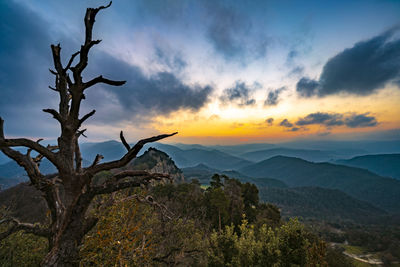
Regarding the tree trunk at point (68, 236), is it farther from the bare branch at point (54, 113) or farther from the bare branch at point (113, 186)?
the bare branch at point (54, 113)

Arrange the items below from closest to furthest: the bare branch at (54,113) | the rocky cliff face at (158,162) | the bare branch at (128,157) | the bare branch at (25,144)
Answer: the bare branch at (25,144), the bare branch at (128,157), the bare branch at (54,113), the rocky cliff face at (158,162)

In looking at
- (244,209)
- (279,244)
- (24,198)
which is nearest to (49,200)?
(279,244)

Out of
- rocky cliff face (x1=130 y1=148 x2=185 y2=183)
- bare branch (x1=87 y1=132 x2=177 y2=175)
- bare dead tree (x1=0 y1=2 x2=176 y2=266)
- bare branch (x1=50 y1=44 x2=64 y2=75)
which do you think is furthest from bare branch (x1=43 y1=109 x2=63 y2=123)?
rocky cliff face (x1=130 y1=148 x2=185 y2=183)

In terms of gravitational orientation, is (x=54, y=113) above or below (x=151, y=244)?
above

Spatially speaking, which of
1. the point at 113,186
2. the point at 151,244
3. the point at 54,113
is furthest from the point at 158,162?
the point at 54,113

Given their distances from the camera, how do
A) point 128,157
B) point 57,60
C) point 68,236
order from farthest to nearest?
point 57,60 → point 128,157 → point 68,236

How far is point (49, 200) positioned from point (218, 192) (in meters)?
45.8

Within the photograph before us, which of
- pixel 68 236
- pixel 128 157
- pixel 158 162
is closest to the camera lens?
pixel 68 236

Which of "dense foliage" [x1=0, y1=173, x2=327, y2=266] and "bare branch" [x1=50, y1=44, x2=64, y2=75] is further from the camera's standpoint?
"dense foliage" [x1=0, y1=173, x2=327, y2=266]

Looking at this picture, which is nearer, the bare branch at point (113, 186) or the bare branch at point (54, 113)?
the bare branch at point (54, 113)

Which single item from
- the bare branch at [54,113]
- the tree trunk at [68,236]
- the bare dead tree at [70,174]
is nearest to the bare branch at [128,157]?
Result: the bare dead tree at [70,174]

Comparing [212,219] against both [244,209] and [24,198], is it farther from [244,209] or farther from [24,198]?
[24,198]

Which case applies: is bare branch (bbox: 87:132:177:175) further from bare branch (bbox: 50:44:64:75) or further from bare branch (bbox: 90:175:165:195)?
bare branch (bbox: 50:44:64:75)

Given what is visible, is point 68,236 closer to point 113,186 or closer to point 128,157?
point 113,186
